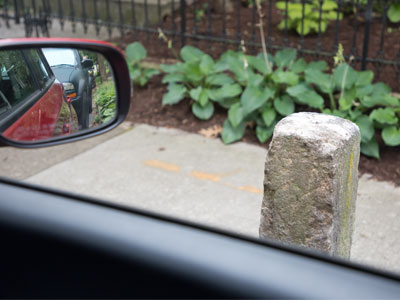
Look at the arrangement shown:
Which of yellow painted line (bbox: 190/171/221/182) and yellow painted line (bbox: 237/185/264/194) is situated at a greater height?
yellow painted line (bbox: 190/171/221/182)

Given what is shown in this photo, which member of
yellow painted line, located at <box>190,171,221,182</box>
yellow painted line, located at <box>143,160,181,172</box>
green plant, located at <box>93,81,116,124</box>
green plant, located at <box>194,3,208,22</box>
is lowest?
yellow painted line, located at <box>190,171,221,182</box>

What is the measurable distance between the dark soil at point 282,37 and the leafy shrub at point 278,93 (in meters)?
0.26

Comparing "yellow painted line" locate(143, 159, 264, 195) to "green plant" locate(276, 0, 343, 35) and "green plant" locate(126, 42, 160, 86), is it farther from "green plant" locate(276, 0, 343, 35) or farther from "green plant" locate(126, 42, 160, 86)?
"green plant" locate(276, 0, 343, 35)

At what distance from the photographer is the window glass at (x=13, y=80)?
1.64m

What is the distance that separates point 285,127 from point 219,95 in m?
2.95

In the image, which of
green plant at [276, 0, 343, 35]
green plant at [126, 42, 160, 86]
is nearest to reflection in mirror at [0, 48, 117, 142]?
green plant at [126, 42, 160, 86]

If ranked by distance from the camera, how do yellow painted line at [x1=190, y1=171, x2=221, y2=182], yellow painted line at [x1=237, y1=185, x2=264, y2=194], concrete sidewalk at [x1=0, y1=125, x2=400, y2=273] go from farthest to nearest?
yellow painted line at [x1=190, y1=171, x2=221, y2=182] → yellow painted line at [x1=237, y1=185, x2=264, y2=194] → concrete sidewalk at [x1=0, y1=125, x2=400, y2=273]

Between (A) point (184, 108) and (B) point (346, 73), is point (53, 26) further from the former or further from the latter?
(B) point (346, 73)

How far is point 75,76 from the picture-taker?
5.96 feet

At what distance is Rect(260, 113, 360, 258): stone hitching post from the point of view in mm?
2094

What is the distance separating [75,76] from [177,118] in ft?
11.8

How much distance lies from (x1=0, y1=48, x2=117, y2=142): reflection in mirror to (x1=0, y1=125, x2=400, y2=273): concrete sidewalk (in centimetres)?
194

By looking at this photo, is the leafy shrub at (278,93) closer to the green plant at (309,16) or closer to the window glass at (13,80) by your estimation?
the green plant at (309,16)

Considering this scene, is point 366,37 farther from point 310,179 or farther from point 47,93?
point 47,93
